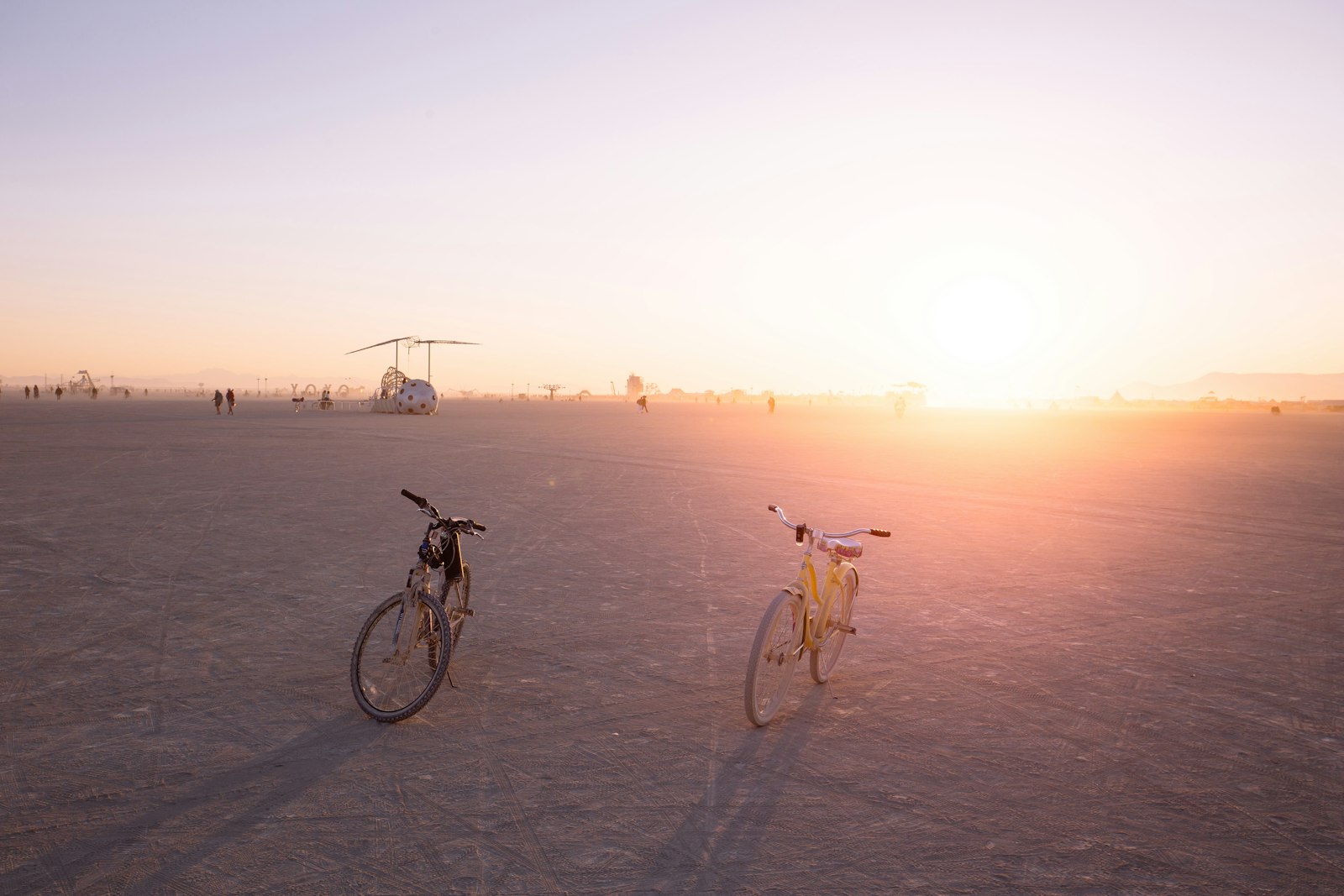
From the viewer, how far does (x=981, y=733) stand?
5199 millimetres

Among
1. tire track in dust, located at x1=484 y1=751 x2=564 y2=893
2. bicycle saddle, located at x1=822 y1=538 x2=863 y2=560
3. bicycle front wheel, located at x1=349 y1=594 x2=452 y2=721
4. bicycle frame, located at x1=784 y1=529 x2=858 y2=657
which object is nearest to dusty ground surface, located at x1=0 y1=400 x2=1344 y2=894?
tire track in dust, located at x1=484 y1=751 x2=564 y2=893

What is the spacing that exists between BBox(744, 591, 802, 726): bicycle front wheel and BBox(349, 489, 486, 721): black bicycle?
1.96 meters

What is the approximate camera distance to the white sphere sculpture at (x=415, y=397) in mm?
63844

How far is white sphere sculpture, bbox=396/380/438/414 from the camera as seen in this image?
209 feet

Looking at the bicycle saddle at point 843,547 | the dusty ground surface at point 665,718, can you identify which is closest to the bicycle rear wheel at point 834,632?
the dusty ground surface at point 665,718

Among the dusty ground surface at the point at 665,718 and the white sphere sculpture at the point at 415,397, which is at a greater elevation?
the white sphere sculpture at the point at 415,397

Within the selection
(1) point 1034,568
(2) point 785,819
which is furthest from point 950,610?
(2) point 785,819

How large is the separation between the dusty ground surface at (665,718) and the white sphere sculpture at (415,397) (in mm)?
Result: 52089

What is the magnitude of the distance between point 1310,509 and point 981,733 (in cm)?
1421

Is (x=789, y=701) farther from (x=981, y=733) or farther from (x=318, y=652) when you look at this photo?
(x=318, y=652)

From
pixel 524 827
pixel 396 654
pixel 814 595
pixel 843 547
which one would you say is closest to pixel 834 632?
pixel 814 595

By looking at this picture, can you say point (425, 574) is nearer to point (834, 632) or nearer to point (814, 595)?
point (814, 595)

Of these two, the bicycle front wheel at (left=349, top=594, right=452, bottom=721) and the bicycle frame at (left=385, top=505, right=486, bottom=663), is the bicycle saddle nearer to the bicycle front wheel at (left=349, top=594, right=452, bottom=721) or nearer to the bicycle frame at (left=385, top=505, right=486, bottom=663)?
the bicycle frame at (left=385, top=505, right=486, bottom=663)

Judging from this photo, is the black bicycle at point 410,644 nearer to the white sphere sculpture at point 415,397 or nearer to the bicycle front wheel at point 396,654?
the bicycle front wheel at point 396,654
